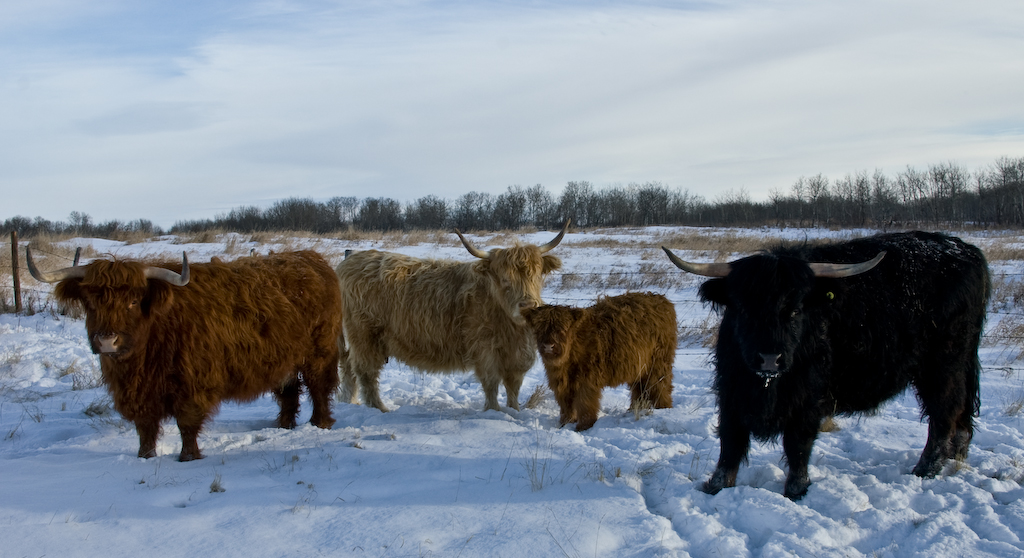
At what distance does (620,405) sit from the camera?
21.6 feet

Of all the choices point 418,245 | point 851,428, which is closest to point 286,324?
point 851,428

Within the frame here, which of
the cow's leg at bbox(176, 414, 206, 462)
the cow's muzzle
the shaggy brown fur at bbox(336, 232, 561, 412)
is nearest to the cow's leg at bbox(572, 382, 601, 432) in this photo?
the shaggy brown fur at bbox(336, 232, 561, 412)

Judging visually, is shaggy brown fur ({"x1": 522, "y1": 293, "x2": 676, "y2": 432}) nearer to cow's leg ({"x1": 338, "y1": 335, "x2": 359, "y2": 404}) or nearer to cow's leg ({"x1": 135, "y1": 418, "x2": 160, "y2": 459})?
cow's leg ({"x1": 338, "y1": 335, "x2": 359, "y2": 404})

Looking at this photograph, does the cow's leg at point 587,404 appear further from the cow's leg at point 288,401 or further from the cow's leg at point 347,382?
the cow's leg at point 347,382

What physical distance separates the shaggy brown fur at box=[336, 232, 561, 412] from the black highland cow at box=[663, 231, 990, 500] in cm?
268

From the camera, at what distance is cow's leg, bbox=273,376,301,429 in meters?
5.73

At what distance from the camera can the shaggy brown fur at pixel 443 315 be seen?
648cm

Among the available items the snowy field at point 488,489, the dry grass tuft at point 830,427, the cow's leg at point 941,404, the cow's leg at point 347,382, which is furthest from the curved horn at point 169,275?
the cow's leg at point 941,404

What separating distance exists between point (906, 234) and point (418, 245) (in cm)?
2187

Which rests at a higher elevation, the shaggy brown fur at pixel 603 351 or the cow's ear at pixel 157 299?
the cow's ear at pixel 157 299

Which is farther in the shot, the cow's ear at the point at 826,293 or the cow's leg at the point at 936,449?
the cow's leg at the point at 936,449

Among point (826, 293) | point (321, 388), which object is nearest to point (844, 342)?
point (826, 293)

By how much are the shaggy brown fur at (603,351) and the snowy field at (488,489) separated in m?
0.33

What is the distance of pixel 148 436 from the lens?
4539 mm
